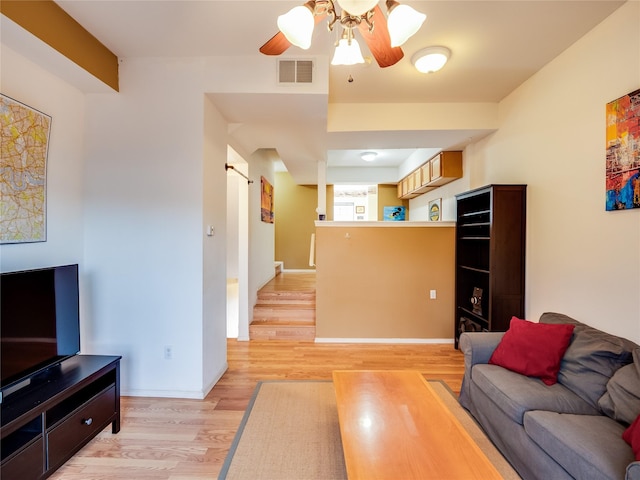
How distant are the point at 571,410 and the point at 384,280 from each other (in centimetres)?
230

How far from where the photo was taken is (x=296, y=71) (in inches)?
91.4

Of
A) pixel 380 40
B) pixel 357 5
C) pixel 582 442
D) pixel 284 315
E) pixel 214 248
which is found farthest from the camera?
pixel 284 315

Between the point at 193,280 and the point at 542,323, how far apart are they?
9.19 feet

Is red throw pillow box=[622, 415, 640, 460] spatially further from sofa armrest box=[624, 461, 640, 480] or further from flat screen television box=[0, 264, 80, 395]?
flat screen television box=[0, 264, 80, 395]

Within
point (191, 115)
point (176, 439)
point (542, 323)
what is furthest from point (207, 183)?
point (542, 323)

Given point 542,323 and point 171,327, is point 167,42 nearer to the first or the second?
point 171,327

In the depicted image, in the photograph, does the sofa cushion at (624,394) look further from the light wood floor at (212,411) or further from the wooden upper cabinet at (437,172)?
the wooden upper cabinet at (437,172)

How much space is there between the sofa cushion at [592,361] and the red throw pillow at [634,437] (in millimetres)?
386

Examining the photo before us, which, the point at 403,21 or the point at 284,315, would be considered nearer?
the point at 403,21

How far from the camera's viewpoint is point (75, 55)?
1960mm

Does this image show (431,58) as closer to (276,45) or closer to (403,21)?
(403,21)

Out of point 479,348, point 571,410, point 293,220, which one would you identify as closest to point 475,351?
point 479,348

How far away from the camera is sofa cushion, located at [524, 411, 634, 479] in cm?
123

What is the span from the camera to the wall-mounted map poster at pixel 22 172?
1713mm
